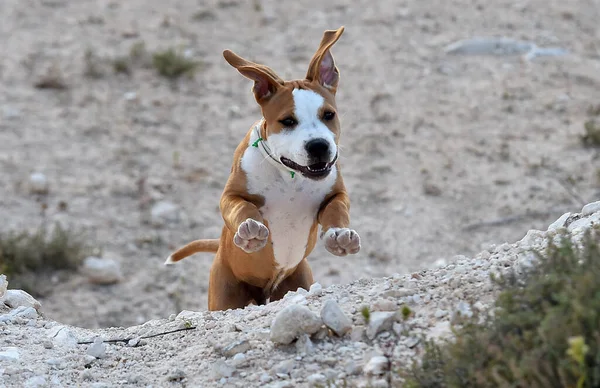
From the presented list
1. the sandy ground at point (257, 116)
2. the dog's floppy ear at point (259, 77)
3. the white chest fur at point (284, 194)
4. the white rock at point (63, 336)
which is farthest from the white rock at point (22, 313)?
the sandy ground at point (257, 116)

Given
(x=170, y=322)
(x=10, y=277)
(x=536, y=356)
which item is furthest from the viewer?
(x=10, y=277)

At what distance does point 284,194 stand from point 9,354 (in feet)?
5.84

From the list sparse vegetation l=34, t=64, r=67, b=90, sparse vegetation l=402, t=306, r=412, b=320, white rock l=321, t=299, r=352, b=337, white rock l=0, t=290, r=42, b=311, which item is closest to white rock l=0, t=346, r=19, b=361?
white rock l=0, t=290, r=42, b=311

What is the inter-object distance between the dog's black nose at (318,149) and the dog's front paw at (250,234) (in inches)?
17.9

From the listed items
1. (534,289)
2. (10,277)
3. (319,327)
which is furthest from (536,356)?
(10,277)

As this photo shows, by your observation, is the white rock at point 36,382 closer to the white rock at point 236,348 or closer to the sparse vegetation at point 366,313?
the white rock at point 236,348

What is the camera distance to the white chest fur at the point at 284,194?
5402mm

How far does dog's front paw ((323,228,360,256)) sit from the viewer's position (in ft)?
15.8

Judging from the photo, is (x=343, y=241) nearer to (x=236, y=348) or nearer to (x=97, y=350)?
(x=236, y=348)

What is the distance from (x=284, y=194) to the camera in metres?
5.42

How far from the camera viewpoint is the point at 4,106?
10.9 m

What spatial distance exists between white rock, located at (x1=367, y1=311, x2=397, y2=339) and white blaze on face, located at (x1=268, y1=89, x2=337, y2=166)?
1212 mm

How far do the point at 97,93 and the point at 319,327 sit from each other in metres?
7.85

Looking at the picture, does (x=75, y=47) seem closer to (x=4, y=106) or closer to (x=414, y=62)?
(x=4, y=106)
